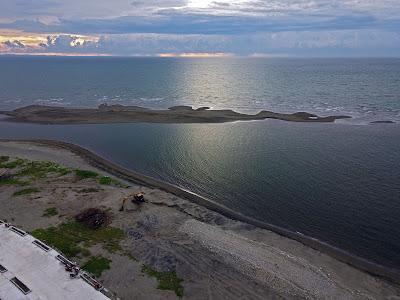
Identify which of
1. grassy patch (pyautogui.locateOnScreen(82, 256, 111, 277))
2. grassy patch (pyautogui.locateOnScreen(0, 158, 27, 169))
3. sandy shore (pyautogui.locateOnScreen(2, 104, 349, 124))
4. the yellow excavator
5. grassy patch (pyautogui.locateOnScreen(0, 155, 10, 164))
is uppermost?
the yellow excavator

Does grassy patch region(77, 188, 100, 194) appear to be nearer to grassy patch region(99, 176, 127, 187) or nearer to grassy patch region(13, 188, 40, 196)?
grassy patch region(99, 176, 127, 187)

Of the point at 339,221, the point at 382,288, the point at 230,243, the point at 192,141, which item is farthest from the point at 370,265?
the point at 192,141

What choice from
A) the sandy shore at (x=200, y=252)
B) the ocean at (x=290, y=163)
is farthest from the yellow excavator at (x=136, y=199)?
the ocean at (x=290, y=163)

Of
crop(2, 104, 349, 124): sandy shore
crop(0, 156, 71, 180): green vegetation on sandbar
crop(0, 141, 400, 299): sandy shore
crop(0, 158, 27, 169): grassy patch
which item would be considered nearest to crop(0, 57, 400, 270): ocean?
crop(0, 141, 400, 299): sandy shore

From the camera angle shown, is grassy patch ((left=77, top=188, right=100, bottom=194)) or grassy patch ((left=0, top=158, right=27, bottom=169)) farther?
grassy patch ((left=0, top=158, right=27, bottom=169))

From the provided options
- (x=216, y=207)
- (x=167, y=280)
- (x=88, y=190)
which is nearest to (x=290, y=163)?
(x=216, y=207)

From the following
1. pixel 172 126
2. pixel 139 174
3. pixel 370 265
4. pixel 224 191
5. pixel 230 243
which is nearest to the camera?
pixel 370 265

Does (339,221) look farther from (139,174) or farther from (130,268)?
(139,174)
